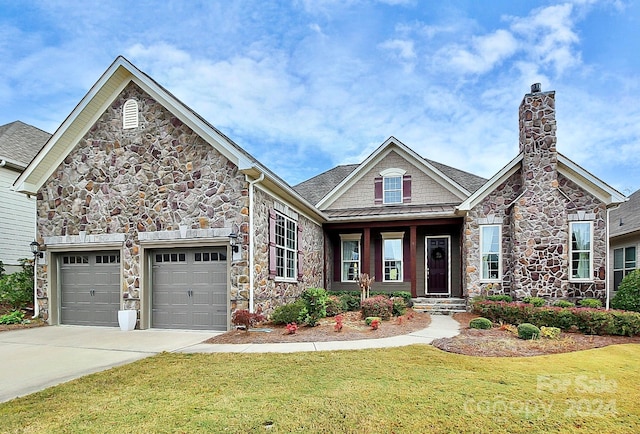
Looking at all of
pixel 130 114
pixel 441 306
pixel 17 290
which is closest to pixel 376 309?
pixel 441 306

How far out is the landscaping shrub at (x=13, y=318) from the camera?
11.4 m

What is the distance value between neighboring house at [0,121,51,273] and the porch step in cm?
1469

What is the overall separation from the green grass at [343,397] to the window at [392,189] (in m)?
10.9

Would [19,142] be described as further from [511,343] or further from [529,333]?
[529,333]

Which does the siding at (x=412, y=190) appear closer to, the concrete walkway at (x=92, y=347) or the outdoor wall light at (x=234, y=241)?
the concrete walkway at (x=92, y=347)

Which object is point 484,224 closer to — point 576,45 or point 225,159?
point 576,45

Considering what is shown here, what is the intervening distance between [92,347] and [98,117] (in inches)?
259

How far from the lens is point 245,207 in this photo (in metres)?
10.1

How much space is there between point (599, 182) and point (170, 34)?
14.5 meters

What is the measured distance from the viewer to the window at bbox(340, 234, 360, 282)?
1747 cm

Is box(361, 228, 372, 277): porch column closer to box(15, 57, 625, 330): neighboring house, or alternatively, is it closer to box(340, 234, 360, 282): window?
box(340, 234, 360, 282): window

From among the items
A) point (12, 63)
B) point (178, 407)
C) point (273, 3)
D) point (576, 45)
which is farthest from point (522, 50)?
point (12, 63)

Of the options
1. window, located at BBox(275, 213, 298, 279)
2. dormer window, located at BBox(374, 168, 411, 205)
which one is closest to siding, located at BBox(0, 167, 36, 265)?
window, located at BBox(275, 213, 298, 279)

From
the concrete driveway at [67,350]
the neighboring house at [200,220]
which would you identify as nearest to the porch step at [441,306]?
the neighboring house at [200,220]
